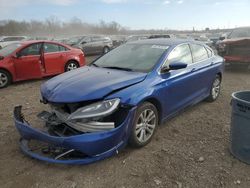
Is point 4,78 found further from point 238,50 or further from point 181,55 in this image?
point 238,50

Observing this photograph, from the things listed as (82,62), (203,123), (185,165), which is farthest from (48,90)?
(82,62)

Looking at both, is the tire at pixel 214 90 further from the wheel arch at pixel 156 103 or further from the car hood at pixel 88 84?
the car hood at pixel 88 84

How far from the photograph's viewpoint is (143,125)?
376 cm

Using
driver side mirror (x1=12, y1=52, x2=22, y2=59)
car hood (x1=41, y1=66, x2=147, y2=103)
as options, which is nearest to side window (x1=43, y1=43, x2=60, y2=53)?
driver side mirror (x1=12, y1=52, x2=22, y2=59)

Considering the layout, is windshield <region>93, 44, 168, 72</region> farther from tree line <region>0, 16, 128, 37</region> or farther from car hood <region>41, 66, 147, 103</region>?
tree line <region>0, 16, 128, 37</region>

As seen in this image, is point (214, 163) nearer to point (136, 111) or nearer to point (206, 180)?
point (206, 180)

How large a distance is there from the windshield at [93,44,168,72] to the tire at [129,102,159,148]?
0.67 metres

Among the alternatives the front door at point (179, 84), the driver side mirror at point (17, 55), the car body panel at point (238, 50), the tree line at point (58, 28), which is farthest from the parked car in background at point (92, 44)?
the tree line at point (58, 28)

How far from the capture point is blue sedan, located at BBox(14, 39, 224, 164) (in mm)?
3125

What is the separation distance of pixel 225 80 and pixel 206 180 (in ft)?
20.5

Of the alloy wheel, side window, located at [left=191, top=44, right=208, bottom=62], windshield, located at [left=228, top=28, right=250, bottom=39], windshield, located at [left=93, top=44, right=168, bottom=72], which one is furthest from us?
windshield, located at [left=228, top=28, right=250, bottom=39]

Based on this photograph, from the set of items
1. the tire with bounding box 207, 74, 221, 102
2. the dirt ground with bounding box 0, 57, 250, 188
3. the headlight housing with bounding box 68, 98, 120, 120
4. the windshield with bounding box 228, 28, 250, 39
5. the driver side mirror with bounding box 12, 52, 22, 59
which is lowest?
the dirt ground with bounding box 0, 57, 250, 188

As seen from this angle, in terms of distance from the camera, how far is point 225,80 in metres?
8.67

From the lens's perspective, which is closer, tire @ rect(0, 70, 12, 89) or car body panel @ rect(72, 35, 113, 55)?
tire @ rect(0, 70, 12, 89)
